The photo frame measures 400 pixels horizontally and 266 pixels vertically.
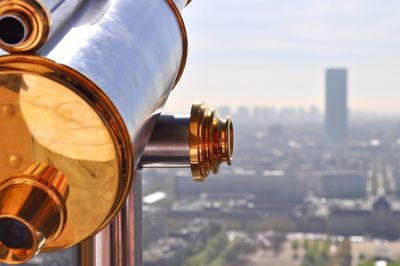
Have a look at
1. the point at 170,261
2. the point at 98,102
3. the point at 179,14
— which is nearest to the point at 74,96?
the point at 98,102

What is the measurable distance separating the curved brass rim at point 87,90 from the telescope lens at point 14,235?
1.4 inches

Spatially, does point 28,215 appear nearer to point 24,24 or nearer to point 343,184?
point 24,24

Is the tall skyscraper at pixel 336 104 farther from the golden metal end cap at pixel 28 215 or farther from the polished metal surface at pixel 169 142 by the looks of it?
the golden metal end cap at pixel 28 215

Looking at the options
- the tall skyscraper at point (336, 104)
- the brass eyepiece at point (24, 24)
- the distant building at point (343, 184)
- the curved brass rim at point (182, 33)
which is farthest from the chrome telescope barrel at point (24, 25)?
the tall skyscraper at point (336, 104)

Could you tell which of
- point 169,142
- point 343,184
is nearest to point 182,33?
point 169,142

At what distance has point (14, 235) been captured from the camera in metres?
0.20

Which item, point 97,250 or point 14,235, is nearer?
point 14,235

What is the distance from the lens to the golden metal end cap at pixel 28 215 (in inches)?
7.8

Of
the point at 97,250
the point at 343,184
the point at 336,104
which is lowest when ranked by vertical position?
the point at 343,184

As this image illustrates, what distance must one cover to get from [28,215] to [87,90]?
4 centimetres

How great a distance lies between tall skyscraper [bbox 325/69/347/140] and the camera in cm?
1197

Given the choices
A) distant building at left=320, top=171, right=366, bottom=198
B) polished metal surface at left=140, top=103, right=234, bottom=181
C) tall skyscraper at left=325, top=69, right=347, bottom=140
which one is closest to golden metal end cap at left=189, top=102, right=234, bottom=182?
polished metal surface at left=140, top=103, right=234, bottom=181

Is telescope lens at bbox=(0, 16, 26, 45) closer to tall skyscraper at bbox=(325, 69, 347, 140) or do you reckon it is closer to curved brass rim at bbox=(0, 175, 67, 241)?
curved brass rim at bbox=(0, 175, 67, 241)

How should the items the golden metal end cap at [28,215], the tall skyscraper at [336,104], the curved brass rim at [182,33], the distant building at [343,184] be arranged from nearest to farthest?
the golden metal end cap at [28,215] → the curved brass rim at [182,33] → the distant building at [343,184] → the tall skyscraper at [336,104]
